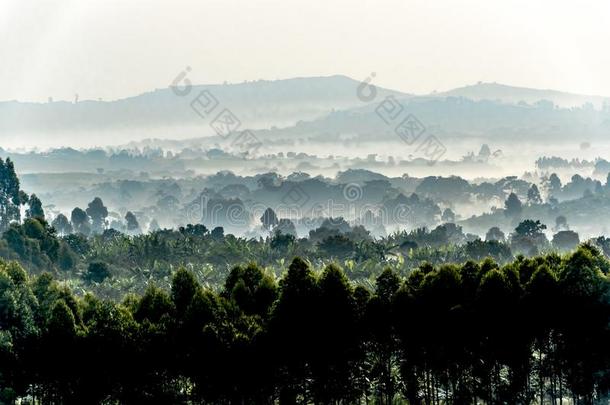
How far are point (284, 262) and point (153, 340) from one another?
99.9 m

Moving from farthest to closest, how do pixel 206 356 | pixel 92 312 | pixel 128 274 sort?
pixel 128 274, pixel 92 312, pixel 206 356

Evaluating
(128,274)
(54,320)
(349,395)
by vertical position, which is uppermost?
(128,274)

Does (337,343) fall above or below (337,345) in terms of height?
above

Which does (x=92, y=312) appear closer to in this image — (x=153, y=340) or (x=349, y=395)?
(x=153, y=340)

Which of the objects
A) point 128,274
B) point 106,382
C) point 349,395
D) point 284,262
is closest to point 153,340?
point 106,382

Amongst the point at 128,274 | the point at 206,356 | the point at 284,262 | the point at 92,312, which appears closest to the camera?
the point at 206,356

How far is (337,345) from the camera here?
58219 millimetres

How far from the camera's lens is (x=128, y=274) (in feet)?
477

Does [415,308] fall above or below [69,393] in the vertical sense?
above

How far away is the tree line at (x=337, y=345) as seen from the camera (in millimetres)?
56969

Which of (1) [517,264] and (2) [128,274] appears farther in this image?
(2) [128,274]

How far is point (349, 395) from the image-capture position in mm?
58500

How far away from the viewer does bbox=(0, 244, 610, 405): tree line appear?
56969mm

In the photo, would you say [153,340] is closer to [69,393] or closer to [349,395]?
[69,393]
